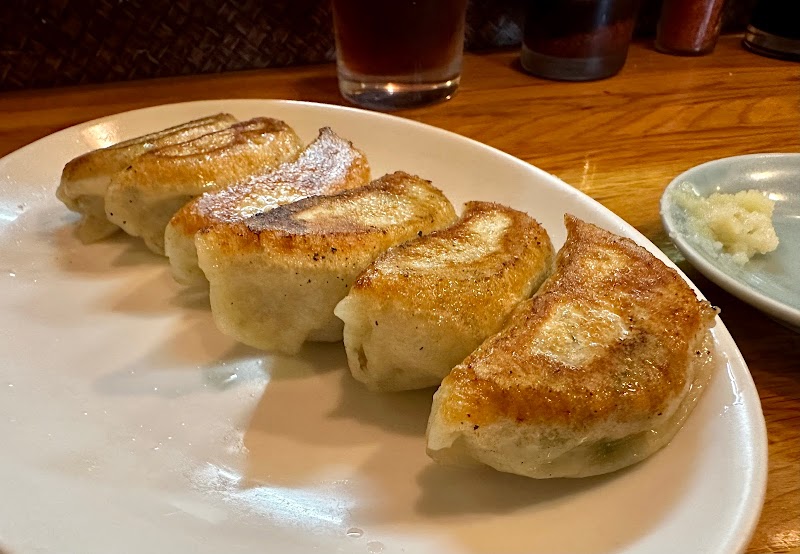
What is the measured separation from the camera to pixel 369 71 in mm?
2008

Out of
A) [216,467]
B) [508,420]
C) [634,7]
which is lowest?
[216,467]

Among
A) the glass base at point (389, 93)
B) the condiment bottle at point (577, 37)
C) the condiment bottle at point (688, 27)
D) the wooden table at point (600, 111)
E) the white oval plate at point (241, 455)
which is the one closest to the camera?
the white oval plate at point (241, 455)

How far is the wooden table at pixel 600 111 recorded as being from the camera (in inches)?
70.9

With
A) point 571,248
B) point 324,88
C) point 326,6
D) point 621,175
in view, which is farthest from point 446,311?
point 326,6

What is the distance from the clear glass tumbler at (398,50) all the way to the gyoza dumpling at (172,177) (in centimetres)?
70

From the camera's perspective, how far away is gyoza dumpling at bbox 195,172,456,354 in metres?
1.05

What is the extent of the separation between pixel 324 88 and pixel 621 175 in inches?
42.5

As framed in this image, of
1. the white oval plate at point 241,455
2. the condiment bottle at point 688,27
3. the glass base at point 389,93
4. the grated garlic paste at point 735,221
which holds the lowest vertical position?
the white oval plate at point 241,455

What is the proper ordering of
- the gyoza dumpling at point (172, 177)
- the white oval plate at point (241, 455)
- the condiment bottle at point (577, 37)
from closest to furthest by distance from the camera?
1. the white oval plate at point (241, 455)
2. the gyoza dumpling at point (172, 177)
3. the condiment bottle at point (577, 37)

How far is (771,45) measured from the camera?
2.75m

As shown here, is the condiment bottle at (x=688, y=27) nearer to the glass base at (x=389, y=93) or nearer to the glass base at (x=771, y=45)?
the glass base at (x=771, y=45)

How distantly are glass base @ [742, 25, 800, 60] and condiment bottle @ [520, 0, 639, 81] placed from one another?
756mm

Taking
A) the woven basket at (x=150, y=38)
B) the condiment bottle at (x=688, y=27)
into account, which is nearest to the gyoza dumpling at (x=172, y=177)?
the woven basket at (x=150, y=38)

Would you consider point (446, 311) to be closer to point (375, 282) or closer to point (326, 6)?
point (375, 282)
